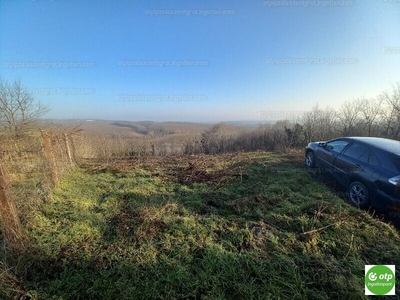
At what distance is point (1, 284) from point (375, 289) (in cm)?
430

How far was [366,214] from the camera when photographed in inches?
132

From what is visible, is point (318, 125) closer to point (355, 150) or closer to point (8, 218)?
point (355, 150)

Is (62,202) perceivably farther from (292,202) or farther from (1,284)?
(292,202)

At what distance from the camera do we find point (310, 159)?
21.1 feet

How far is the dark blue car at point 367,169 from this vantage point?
3.28 metres

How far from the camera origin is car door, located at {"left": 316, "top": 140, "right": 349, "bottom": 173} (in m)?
4.93

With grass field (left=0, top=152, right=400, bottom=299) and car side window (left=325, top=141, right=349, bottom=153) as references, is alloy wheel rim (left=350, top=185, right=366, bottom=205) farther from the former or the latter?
car side window (left=325, top=141, right=349, bottom=153)

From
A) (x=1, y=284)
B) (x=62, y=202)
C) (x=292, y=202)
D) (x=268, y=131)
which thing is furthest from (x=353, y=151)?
(x=268, y=131)

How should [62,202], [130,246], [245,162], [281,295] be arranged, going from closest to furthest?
1. [281,295]
2. [130,246]
3. [62,202]
4. [245,162]

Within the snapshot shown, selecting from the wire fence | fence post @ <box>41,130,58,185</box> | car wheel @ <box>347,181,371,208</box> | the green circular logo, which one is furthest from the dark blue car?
fence post @ <box>41,130,58,185</box>

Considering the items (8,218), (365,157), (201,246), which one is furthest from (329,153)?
(8,218)

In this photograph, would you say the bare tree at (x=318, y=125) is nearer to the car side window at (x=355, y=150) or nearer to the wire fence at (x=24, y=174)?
the car side window at (x=355, y=150)

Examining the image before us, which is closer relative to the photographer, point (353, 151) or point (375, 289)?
point (375, 289)

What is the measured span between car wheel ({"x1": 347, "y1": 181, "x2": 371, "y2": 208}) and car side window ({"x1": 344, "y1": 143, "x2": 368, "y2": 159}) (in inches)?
28.0
